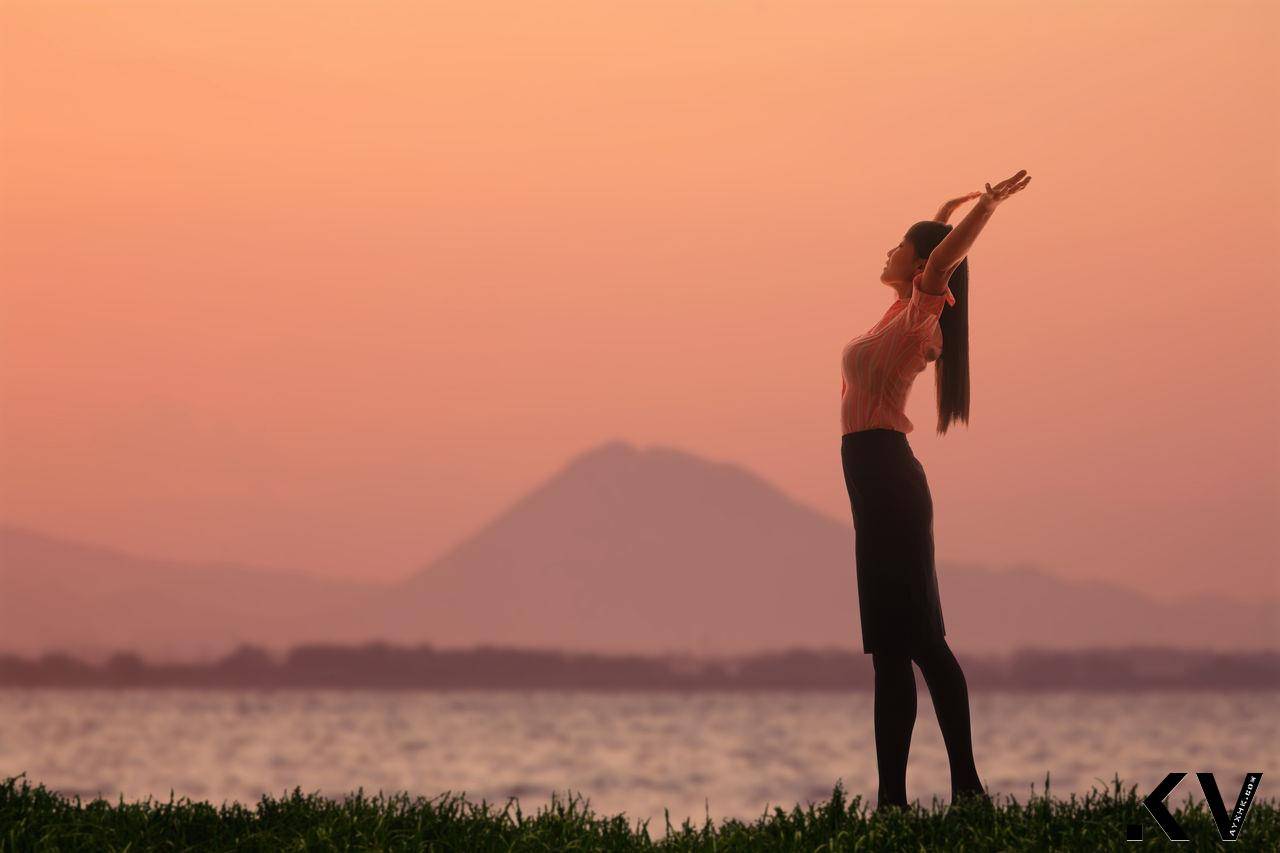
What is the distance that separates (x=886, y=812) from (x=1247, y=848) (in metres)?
1.87

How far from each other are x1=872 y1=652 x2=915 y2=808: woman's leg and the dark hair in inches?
63.4

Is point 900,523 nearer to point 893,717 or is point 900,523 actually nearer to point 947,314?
point 893,717

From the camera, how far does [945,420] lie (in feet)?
→ 29.8

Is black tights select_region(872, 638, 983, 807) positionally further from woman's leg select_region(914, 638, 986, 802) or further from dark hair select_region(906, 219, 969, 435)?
dark hair select_region(906, 219, 969, 435)

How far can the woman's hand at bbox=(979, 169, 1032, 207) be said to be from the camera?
26.6ft

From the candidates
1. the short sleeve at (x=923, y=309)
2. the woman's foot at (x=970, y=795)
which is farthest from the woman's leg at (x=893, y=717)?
the short sleeve at (x=923, y=309)

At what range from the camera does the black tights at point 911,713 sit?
27.6 ft

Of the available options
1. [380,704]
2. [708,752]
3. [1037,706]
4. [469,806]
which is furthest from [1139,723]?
[469,806]

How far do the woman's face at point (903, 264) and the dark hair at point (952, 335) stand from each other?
0.04m

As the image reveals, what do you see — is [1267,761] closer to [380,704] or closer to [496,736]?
[496,736]

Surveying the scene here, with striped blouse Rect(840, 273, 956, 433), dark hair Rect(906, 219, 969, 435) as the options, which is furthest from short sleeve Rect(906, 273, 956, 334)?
dark hair Rect(906, 219, 969, 435)

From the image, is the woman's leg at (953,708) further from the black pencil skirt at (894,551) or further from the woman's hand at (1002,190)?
the woman's hand at (1002,190)

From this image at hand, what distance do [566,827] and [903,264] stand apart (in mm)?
3899

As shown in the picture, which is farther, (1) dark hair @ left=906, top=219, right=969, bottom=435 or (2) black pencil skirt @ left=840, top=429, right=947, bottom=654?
(1) dark hair @ left=906, top=219, right=969, bottom=435
